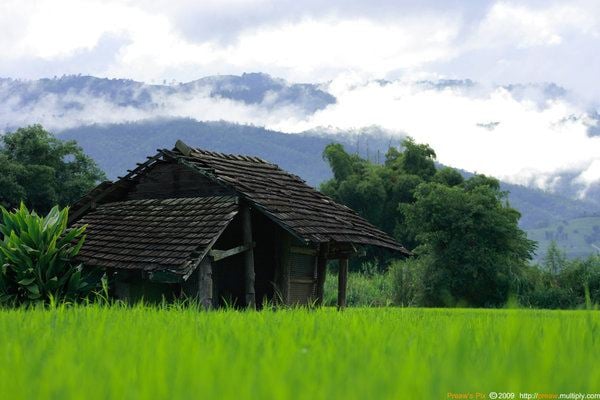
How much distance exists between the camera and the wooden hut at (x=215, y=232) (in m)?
13.5

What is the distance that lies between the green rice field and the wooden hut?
8326 mm

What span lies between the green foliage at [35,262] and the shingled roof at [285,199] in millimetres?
3146

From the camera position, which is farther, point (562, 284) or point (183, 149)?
point (562, 284)

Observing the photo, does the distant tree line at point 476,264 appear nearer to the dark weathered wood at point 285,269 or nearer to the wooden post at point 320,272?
the wooden post at point 320,272

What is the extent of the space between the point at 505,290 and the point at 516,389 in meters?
26.1

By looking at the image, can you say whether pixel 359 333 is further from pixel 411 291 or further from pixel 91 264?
pixel 411 291

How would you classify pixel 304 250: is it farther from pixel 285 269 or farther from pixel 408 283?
pixel 408 283

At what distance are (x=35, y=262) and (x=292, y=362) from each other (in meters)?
11.9

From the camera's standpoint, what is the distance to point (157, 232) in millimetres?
14578

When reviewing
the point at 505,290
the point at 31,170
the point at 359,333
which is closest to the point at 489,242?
the point at 505,290

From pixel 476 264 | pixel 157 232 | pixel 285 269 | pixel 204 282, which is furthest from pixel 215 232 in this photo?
pixel 476 264

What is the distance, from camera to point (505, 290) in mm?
27359

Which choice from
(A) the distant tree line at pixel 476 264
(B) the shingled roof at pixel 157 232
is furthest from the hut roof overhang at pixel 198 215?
(A) the distant tree line at pixel 476 264

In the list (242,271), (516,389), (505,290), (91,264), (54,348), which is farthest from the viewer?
(505,290)
